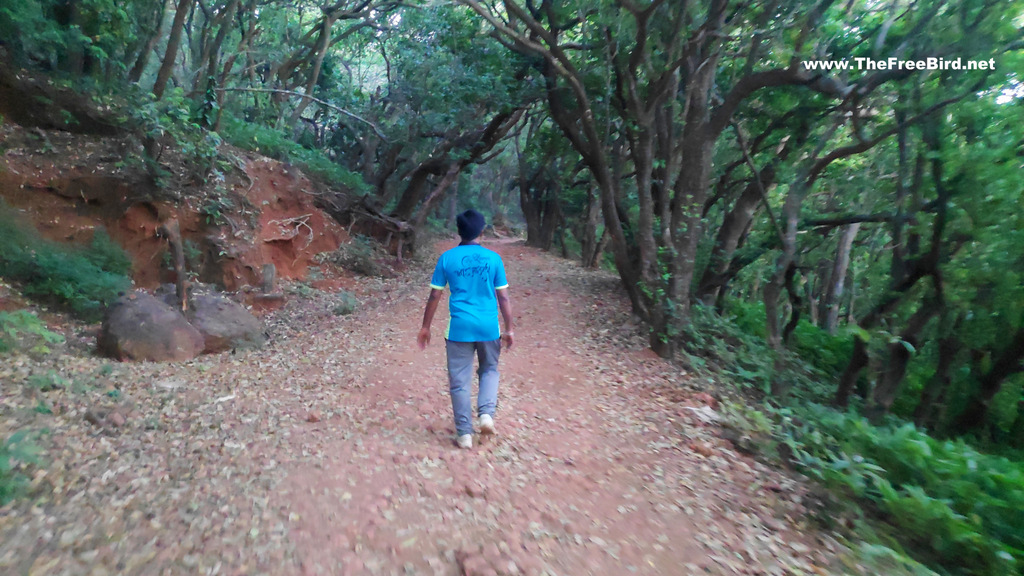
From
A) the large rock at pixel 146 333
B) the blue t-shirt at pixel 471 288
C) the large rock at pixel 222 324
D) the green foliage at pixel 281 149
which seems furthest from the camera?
the green foliage at pixel 281 149

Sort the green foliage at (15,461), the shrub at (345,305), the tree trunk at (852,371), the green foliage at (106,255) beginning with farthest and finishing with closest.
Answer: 1. the shrub at (345,305)
2. the green foliage at (106,255)
3. the tree trunk at (852,371)
4. the green foliage at (15,461)

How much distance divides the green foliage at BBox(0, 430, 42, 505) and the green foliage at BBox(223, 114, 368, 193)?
10.8m

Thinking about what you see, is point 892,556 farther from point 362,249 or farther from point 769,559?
point 362,249

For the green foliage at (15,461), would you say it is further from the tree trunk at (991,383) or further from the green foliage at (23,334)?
the tree trunk at (991,383)

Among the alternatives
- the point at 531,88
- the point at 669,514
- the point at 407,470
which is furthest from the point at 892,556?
the point at 531,88

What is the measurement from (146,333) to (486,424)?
474 cm

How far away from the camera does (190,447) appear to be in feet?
14.6

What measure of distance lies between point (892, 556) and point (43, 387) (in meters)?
6.64

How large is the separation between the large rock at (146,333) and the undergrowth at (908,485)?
255 inches

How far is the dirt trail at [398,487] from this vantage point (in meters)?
3.01

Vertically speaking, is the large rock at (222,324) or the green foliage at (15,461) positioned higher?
the green foliage at (15,461)

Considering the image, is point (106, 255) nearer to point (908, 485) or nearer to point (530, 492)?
point (530, 492)

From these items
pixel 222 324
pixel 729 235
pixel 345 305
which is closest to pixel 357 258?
pixel 345 305

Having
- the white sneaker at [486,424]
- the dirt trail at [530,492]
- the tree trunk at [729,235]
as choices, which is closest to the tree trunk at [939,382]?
the tree trunk at [729,235]
